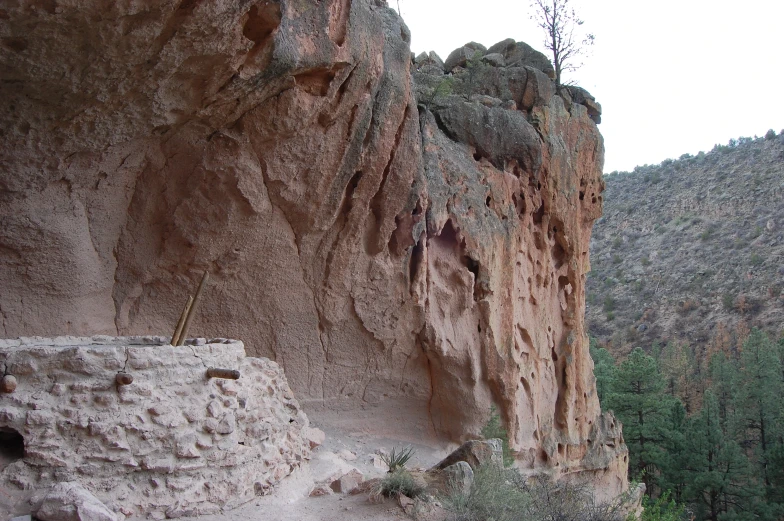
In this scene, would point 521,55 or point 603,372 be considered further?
point 603,372

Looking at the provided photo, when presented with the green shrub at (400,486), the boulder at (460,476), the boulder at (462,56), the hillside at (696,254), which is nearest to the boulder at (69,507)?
the green shrub at (400,486)

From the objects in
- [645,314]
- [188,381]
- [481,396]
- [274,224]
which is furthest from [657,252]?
[188,381]

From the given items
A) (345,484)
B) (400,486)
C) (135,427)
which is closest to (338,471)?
(345,484)

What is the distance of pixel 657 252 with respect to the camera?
33.1 m

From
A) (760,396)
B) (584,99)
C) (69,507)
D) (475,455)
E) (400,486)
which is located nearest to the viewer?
(69,507)

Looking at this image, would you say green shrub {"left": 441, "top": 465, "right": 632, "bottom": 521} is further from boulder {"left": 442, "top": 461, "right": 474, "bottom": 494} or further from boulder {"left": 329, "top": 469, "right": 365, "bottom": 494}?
boulder {"left": 329, "top": 469, "right": 365, "bottom": 494}

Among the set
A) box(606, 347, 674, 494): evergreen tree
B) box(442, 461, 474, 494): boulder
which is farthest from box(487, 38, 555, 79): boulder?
box(606, 347, 674, 494): evergreen tree

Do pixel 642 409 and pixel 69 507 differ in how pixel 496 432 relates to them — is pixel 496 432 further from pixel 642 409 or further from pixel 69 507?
pixel 642 409

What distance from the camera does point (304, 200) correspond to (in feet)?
23.7

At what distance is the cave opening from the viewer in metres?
3.98

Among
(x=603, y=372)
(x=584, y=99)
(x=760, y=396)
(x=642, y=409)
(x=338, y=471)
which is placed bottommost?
(x=642, y=409)

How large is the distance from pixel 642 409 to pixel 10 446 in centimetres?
1880

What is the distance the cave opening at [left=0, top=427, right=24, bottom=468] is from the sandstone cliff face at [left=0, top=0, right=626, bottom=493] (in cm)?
224

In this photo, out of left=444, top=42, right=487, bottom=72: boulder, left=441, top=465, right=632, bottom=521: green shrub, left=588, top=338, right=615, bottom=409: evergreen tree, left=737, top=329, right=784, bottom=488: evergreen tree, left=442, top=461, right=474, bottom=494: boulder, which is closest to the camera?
left=441, top=465, right=632, bottom=521: green shrub
